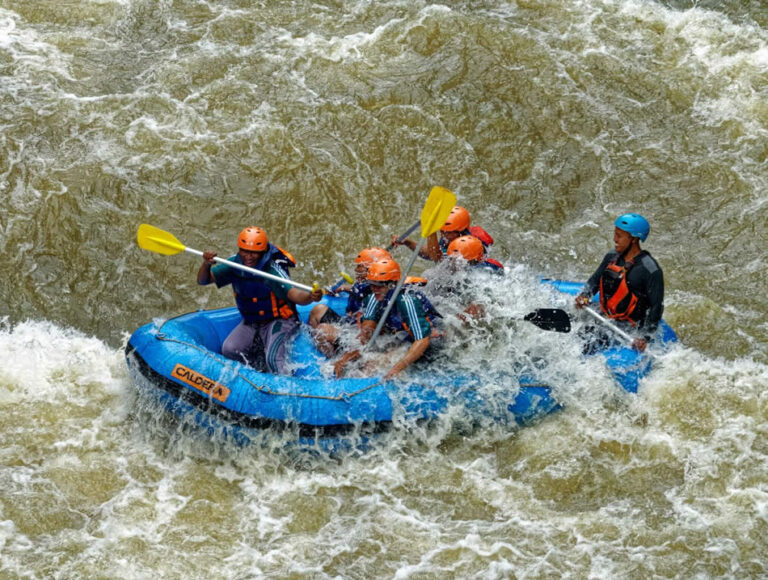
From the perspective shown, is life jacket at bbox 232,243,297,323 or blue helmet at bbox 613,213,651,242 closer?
blue helmet at bbox 613,213,651,242

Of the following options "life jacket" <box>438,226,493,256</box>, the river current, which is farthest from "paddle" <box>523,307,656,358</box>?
"life jacket" <box>438,226,493,256</box>

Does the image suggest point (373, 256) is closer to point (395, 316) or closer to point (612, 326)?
point (395, 316)

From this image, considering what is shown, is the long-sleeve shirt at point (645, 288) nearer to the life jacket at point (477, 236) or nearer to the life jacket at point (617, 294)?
the life jacket at point (617, 294)

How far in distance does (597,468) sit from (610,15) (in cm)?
675

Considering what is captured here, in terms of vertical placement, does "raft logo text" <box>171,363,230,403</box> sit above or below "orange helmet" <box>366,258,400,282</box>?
below

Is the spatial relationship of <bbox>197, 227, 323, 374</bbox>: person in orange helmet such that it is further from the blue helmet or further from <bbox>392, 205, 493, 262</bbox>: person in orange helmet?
the blue helmet

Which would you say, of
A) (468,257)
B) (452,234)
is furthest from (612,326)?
(452,234)

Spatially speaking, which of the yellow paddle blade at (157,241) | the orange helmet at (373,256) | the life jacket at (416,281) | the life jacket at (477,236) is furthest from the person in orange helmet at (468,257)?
the yellow paddle blade at (157,241)

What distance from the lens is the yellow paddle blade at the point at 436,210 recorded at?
671 centimetres

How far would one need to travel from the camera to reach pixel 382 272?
635 centimetres

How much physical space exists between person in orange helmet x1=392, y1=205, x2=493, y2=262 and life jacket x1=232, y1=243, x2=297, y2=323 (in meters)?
1.21

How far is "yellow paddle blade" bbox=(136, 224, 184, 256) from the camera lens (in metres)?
7.15

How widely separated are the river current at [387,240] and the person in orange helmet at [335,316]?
2.96ft

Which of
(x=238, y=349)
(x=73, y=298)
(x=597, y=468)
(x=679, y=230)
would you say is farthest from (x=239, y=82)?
(x=597, y=468)
